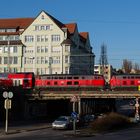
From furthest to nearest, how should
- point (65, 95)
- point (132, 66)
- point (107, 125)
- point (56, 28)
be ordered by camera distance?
1. point (132, 66)
2. point (56, 28)
3. point (65, 95)
4. point (107, 125)

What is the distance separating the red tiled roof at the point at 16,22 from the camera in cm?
11941

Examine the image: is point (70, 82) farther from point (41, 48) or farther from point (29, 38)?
point (29, 38)

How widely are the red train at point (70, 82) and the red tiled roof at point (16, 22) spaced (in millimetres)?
40611

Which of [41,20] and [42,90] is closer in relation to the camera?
[42,90]

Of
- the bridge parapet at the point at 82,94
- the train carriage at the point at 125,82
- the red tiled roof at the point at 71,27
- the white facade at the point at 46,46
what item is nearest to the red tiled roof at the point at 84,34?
the red tiled roof at the point at 71,27

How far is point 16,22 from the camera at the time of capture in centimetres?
12181

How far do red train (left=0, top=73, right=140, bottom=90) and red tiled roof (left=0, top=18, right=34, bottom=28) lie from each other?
133 ft

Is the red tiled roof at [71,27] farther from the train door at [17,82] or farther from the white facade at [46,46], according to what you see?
the train door at [17,82]

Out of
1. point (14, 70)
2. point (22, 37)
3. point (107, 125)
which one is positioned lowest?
point (107, 125)

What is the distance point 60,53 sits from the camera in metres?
111

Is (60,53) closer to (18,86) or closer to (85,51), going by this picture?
(85,51)

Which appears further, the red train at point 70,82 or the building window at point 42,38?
the building window at point 42,38

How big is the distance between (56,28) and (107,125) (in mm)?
67241

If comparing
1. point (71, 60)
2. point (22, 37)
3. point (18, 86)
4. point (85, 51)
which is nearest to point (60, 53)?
point (71, 60)
